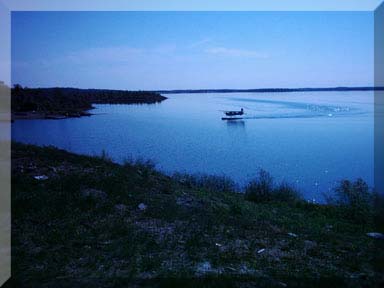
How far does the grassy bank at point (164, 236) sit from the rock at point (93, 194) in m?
0.04

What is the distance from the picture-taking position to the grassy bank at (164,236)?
12.0ft

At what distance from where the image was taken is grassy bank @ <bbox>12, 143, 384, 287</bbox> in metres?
3.65

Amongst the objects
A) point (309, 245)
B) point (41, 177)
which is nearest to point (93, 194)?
point (41, 177)

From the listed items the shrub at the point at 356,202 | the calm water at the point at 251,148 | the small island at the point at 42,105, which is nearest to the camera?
the shrub at the point at 356,202

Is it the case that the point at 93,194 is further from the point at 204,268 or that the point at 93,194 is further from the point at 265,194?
the point at 265,194

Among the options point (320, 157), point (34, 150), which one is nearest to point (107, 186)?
point (34, 150)

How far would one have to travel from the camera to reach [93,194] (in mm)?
6297

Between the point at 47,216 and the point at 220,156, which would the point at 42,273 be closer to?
the point at 47,216

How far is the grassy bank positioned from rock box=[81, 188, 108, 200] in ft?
Result: 0.12

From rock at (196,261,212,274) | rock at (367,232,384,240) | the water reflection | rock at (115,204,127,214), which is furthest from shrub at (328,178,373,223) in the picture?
the water reflection

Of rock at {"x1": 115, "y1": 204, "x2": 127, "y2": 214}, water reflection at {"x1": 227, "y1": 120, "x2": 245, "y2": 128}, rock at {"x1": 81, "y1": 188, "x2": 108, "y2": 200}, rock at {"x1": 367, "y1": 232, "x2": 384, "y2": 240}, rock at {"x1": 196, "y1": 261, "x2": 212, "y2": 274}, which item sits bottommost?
rock at {"x1": 367, "y1": 232, "x2": 384, "y2": 240}

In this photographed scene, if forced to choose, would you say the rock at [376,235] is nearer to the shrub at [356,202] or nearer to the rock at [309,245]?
the shrub at [356,202]

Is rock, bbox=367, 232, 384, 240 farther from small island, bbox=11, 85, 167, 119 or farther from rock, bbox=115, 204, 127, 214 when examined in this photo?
small island, bbox=11, 85, 167, 119

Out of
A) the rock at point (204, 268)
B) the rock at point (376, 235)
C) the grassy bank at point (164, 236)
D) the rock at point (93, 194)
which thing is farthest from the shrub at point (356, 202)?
the rock at point (93, 194)
